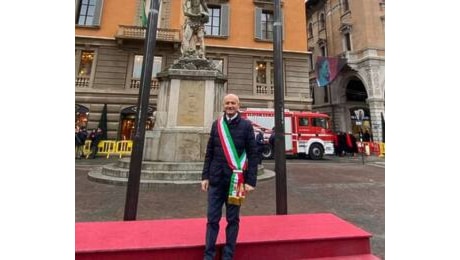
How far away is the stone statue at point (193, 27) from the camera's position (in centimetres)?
962

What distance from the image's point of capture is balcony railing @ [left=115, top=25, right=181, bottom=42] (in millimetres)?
20062

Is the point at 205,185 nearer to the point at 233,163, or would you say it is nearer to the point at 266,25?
the point at 233,163

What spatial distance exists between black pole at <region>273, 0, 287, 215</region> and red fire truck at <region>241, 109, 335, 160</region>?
474 inches

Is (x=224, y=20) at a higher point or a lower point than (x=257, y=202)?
higher

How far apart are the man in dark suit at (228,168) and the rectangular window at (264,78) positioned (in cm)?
1931

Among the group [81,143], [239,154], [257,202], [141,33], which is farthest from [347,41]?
[239,154]

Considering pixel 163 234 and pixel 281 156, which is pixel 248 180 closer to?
pixel 163 234

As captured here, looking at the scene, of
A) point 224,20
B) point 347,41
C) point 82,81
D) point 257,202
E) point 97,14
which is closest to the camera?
point 257,202

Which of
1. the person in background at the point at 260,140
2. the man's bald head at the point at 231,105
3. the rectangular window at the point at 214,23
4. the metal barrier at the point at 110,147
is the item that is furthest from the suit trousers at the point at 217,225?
the rectangular window at the point at 214,23

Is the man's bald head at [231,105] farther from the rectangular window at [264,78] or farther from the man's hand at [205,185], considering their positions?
the rectangular window at [264,78]

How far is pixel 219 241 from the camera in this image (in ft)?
9.76

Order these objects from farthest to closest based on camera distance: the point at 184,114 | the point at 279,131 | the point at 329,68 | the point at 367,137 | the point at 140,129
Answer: the point at 367,137, the point at 329,68, the point at 184,114, the point at 279,131, the point at 140,129

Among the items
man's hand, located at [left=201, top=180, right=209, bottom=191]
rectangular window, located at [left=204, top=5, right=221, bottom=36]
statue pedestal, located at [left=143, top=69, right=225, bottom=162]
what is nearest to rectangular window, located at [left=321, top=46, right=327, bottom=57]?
rectangular window, located at [left=204, top=5, right=221, bottom=36]

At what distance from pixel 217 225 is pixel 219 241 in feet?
1.06
